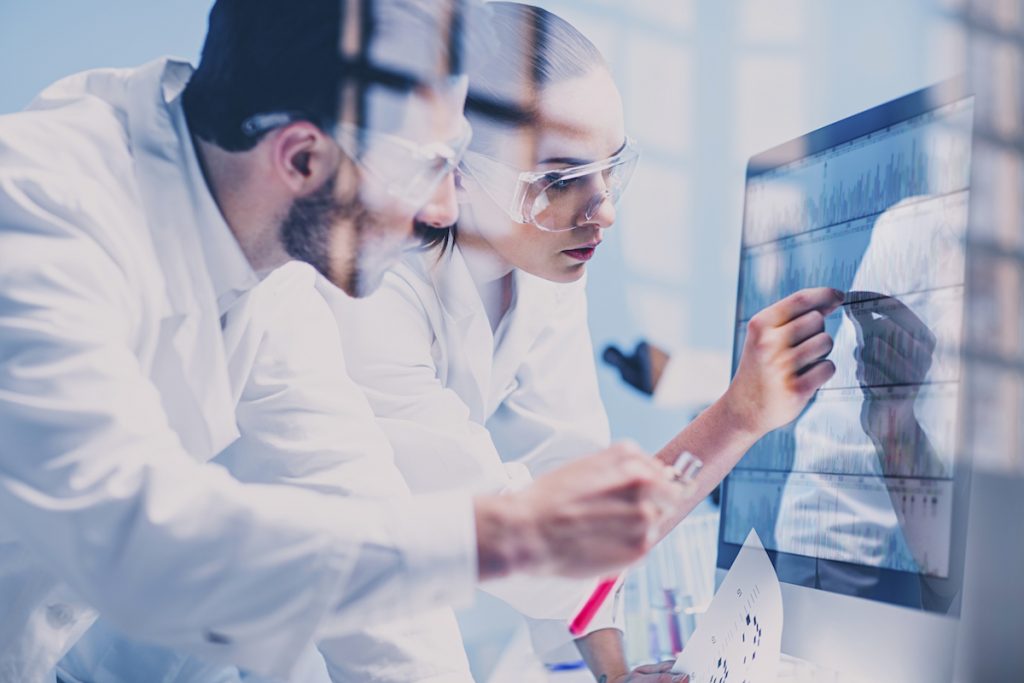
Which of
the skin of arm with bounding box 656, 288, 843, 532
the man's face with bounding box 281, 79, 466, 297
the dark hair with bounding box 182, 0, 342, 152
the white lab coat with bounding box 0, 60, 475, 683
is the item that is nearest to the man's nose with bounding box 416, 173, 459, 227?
the man's face with bounding box 281, 79, 466, 297

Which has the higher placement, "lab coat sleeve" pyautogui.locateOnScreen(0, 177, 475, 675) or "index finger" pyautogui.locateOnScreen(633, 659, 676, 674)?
"lab coat sleeve" pyautogui.locateOnScreen(0, 177, 475, 675)

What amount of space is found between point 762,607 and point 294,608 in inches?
19.0

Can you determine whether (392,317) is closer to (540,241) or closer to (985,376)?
(540,241)

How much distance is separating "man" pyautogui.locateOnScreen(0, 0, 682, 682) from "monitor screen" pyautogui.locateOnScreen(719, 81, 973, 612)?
0.36 m

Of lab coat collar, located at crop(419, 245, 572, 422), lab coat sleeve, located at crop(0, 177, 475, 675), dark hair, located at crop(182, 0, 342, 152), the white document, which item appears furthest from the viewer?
lab coat collar, located at crop(419, 245, 572, 422)

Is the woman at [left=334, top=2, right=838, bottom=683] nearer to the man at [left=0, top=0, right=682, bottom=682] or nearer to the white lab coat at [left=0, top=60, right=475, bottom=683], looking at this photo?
the man at [left=0, top=0, right=682, bottom=682]

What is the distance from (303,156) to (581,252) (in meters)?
0.33

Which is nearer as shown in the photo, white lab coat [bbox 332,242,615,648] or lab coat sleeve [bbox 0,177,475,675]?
lab coat sleeve [bbox 0,177,475,675]

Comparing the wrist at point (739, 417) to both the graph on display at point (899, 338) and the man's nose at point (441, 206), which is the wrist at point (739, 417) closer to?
the graph on display at point (899, 338)

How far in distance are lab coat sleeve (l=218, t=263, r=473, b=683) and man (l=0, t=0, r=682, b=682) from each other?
61 mm

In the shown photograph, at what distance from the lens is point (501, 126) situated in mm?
873

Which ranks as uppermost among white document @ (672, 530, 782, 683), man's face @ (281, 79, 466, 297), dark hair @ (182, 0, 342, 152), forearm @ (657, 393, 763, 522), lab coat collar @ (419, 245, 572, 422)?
dark hair @ (182, 0, 342, 152)

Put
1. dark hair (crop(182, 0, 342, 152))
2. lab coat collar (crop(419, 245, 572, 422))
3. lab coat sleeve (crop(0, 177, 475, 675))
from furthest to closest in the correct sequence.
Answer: lab coat collar (crop(419, 245, 572, 422))
dark hair (crop(182, 0, 342, 152))
lab coat sleeve (crop(0, 177, 475, 675))

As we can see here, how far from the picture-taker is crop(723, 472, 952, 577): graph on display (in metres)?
0.83
